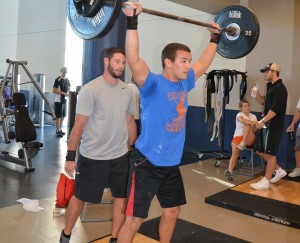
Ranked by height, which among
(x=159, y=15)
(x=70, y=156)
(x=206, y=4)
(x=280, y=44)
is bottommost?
(x=70, y=156)

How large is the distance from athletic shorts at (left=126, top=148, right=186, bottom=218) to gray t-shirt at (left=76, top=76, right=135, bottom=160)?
0.28 m

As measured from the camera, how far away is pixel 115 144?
1.98 metres

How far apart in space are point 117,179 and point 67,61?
6443 millimetres

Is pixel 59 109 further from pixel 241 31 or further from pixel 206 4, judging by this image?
pixel 241 31

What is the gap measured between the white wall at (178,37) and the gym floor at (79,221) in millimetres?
1873

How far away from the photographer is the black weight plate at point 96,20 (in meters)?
1.81

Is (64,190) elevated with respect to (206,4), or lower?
lower

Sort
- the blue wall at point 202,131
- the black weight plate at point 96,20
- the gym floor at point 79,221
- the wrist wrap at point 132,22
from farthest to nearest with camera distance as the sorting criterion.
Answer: the blue wall at point 202,131 → the gym floor at point 79,221 → the black weight plate at point 96,20 → the wrist wrap at point 132,22

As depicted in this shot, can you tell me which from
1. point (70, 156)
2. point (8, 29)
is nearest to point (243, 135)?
point (70, 156)

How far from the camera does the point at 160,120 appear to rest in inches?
65.1

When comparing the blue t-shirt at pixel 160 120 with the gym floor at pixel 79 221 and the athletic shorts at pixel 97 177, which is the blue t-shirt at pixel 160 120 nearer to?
the athletic shorts at pixel 97 177

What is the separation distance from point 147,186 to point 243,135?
257cm

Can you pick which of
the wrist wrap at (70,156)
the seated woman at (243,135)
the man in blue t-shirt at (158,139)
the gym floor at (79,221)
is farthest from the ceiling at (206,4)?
the wrist wrap at (70,156)

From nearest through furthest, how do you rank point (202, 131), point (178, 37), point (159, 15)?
point (159, 15), point (202, 131), point (178, 37)
